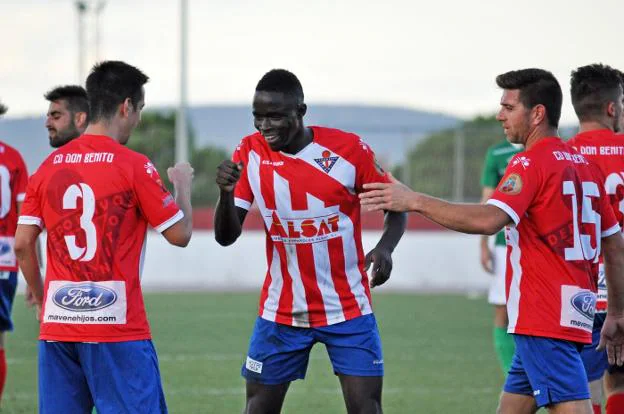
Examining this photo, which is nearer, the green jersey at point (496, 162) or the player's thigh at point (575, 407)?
the player's thigh at point (575, 407)

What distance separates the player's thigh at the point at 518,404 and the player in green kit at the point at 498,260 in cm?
352

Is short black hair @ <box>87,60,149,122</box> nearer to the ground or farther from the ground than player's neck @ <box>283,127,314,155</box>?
farther from the ground

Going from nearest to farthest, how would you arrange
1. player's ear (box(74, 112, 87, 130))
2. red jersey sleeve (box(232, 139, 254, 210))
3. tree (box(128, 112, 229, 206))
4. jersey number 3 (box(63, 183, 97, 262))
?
jersey number 3 (box(63, 183, 97, 262)), red jersey sleeve (box(232, 139, 254, 210)), player's ear (box(74, 112, 87, 130)), tree (box(128, 112, 229, 206))

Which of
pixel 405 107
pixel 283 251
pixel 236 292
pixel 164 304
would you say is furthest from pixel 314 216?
pixel 405 107

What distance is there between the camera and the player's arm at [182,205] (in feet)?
18.5

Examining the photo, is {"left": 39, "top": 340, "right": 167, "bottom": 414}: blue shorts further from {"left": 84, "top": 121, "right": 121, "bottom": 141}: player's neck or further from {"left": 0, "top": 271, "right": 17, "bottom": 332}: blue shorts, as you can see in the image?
{"left": 0, "top": 271, "right": 17, "bottom": 332}: blue shorts

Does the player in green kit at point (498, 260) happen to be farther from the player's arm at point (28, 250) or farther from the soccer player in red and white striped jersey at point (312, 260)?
the player's arm at point (28, 250)

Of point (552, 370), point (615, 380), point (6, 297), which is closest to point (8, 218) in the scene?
point (6, 297)

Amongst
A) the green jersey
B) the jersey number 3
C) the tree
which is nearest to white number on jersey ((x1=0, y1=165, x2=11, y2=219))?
the jersey number 3

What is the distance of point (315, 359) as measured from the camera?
38.7 ft

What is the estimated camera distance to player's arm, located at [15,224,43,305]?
18.6 ft

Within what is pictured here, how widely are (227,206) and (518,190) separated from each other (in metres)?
1.56

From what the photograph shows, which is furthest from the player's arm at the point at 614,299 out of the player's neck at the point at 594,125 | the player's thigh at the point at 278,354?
the player's thigh at the point at 278,354

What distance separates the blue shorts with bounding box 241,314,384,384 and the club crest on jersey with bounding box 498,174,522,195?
1197 millimetres
